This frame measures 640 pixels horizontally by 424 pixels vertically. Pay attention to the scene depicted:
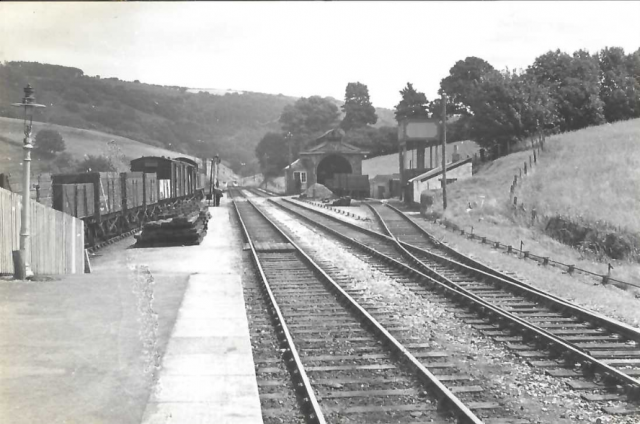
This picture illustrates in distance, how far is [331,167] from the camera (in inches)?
2648

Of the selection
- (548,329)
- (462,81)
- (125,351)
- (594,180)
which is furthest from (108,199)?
(462,81)

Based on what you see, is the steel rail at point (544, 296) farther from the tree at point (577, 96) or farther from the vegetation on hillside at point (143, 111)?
the tree at point (577, 96)

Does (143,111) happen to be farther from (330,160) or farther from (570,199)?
(570,199)

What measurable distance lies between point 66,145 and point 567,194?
3859 centimetres

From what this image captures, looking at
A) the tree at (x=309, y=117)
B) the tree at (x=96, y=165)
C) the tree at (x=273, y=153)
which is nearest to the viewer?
the tree at (x=96, y=165)

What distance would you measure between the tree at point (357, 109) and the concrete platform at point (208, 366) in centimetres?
9964

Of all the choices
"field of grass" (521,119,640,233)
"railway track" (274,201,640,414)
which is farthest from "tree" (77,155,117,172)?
"railway track" (274,201,640,414)

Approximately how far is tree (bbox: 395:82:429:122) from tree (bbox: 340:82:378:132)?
81.2 feet

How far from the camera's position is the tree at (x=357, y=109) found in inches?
4323

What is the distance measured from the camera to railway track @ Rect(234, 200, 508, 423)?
5946 mm

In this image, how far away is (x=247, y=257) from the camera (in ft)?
57.8

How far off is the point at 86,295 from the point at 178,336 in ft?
9.96

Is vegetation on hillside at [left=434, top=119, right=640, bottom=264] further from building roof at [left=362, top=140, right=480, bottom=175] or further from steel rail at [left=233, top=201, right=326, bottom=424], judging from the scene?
building roof at [left=362, top=140, right=480, bottom=175]

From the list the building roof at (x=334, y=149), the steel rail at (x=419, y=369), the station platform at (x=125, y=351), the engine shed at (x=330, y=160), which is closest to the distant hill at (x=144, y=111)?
Answer: the station platform at (x=125, y=351)
